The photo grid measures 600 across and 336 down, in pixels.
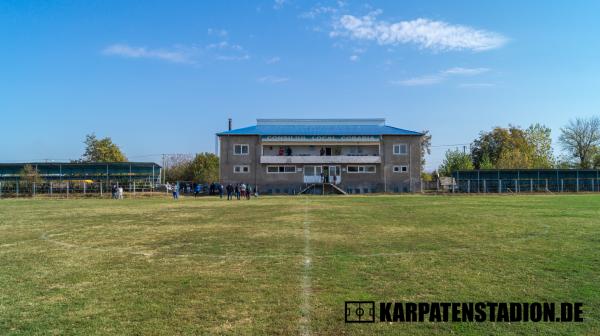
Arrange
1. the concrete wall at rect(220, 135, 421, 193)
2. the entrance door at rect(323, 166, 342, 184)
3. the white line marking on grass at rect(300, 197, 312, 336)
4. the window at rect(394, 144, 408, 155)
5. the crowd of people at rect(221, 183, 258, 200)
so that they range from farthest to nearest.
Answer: the window at rect(394, 144, 408, 155)
the entrance door at rect(323, 166, 342, 184)
the concrete wall at rect(220, 135, 421, 193)
the crowd of people at rect(221, 183, 258, 200)
the white line marking on grass at rect(300, 197, 312, 336)

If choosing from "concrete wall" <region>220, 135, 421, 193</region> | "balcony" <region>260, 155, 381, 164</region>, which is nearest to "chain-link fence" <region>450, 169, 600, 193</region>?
"concrete wall" <region>220, 135, 421, 193</region>

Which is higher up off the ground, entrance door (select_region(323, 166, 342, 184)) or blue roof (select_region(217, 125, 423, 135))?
blue roof (select_region(217, 125, 423, 135))

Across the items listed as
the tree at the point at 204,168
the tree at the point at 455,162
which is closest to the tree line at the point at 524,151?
the tree at the point at 455,162

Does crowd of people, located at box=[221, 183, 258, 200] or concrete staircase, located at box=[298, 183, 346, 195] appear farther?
concrete staircase, located at box=[298, 183, 346, 195]

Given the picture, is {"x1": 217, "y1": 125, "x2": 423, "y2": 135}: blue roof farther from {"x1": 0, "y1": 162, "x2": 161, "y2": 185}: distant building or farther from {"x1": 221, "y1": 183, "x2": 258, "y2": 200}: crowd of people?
{"x1": 0, "y1": 162, "x2": 161, "y2": 185}: distant building

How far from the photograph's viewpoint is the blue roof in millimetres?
64175

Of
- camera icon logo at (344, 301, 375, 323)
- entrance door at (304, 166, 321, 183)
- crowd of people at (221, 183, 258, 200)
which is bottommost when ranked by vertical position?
camera icon logo at (344, 301, 375, 323)

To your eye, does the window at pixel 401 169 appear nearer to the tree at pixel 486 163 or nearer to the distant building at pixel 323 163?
the distant building at pixel 323 163

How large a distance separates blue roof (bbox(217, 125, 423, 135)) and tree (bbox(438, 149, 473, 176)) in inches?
944

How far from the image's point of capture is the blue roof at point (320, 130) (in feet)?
211

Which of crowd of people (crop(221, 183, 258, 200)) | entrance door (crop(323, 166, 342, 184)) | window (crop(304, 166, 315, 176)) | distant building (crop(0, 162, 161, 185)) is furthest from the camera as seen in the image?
window (crop(304, 166, 315, 176))

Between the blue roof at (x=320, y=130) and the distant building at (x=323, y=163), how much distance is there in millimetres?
303

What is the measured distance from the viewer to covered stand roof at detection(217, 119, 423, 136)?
212 feet

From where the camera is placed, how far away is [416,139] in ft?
209
